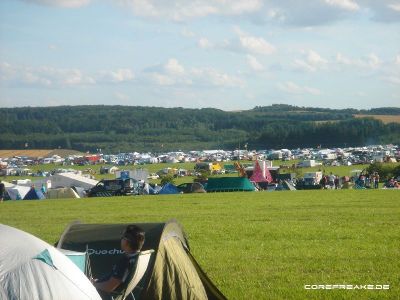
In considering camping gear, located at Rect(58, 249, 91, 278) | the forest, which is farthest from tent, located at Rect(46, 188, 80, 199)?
the forest

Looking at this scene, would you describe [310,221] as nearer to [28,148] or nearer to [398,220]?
[398,220]

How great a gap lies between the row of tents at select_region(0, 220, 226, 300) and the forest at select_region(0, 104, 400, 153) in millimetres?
121984

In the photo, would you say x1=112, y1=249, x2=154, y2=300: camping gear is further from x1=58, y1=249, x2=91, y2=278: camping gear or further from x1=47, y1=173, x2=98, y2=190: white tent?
x1=47, y1=173, x2=98, y2=190: white tent

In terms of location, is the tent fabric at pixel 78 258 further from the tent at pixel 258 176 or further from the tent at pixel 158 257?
the tent at pixel 258 176

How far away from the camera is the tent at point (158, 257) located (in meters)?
8.01

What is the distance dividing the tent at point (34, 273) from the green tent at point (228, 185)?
106ft

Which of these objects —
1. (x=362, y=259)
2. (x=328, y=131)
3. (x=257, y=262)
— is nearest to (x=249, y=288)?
(x=257, y=262)

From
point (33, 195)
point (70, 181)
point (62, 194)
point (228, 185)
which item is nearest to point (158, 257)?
point (228, 185)

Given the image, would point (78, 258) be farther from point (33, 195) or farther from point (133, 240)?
point (33, 195)

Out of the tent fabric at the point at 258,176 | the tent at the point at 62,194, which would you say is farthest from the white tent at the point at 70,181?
the tent fabric at the point at 258,176

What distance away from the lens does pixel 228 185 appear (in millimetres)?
39062

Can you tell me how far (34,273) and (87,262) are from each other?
2.42 m

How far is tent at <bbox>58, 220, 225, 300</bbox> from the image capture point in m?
8.01

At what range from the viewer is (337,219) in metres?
17.8
